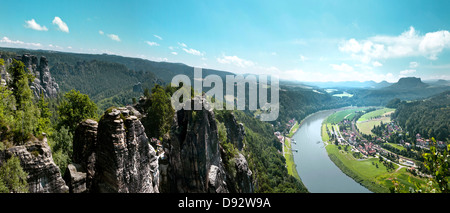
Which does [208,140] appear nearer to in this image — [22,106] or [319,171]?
[22,106]

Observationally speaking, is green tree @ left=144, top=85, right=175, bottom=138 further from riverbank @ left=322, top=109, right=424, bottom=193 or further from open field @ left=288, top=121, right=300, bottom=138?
open field @ left=288, top=121, right=300, bottom=138

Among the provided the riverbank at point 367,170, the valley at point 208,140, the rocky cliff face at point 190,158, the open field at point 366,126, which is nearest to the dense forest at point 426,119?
the valley at point 208,140

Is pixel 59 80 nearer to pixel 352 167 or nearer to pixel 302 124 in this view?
pixel 302 124

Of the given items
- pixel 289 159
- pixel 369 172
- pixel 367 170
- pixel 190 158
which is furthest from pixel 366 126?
pixel 190 158

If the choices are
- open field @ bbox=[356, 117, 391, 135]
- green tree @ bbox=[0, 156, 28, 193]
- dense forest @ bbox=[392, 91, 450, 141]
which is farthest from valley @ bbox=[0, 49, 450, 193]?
open field @ bbox=[356, 117, 391, 135]

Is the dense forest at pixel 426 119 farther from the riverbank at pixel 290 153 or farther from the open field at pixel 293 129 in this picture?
the riverbank at pixel 290 153
